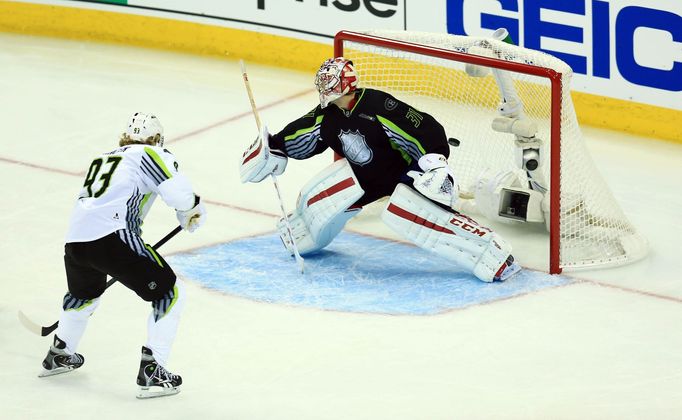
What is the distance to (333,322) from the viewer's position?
586cm

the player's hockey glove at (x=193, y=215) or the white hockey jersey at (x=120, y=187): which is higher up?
the white hockey jersey at (x=120, y=187)

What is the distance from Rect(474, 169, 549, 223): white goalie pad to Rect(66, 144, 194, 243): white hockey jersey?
6.90 feet

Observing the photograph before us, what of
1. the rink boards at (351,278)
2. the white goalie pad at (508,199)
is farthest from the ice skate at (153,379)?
the white goalie pad at (508,199)

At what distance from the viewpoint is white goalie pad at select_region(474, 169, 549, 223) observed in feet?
22.0

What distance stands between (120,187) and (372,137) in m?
1.52

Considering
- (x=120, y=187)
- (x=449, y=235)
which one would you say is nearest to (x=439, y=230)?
(x=449, y=235)

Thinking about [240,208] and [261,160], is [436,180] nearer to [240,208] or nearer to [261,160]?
[261,160]

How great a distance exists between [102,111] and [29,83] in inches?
28.9

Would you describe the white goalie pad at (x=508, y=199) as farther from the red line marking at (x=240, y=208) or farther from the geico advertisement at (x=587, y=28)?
the geico advertisement at (x=587, y=28)

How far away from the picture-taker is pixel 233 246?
6.69 metres

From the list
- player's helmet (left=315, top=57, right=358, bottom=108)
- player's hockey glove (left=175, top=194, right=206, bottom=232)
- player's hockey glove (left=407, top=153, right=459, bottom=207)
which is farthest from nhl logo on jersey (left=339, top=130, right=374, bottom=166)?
player's hockey glove (left=175, top=194, right=206, bottom=232)

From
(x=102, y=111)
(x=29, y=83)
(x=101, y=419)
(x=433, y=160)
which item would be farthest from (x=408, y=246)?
(x=29, y=83)

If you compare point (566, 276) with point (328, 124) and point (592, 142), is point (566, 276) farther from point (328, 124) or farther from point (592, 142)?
point (592, 142)

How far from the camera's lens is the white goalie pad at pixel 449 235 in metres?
6.19
